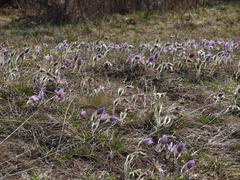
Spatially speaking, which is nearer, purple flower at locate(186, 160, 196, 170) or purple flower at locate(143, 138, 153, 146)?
purple flower at locate(186, 160, 196, 170)

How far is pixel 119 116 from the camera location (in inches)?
97.3

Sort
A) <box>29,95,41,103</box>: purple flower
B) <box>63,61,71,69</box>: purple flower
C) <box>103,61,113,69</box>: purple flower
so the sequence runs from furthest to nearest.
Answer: <box>103,61,113,69</box>: purple flower → <box>63,61,71,69</box>: purple flower → <box>29,95,41,103</box>: purple flower

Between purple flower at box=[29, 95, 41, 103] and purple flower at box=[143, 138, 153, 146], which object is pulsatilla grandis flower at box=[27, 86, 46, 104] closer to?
purple flower at box=[29, 95, 41, 103]

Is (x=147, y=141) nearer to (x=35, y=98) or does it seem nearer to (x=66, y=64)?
(x=35, y=98)

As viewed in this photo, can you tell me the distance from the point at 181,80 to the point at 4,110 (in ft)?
3.88

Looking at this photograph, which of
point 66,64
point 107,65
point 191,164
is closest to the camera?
point 191,164

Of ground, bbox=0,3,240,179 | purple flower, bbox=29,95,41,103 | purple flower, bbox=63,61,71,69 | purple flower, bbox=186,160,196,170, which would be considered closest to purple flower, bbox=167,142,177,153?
ground, bbox=0,3,240,179

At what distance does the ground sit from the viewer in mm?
2088

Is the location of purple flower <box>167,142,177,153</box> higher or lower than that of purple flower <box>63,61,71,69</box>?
lower

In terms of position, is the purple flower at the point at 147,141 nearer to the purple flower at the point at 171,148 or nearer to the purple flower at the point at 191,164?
the purple flower at the point at 171,148

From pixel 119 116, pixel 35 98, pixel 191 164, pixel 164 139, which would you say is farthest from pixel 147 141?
pixel 35 98

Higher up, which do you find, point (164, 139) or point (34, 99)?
point (34, 99)

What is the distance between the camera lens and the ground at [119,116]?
209 centimetres

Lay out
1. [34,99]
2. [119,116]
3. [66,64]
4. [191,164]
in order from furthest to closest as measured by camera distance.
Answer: [66,64] → [119,116] → [34,99] → [191,164]
